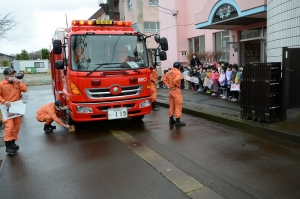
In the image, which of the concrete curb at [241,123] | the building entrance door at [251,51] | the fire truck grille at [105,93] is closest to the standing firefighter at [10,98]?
the fire truck grille at [105,93]

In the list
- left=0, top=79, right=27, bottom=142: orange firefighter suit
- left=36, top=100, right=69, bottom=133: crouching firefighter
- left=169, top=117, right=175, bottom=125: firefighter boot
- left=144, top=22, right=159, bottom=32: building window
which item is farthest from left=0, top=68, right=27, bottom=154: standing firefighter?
left=144, top=22, right=159, bottom=32: building window

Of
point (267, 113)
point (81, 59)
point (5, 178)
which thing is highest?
point (81, 59)

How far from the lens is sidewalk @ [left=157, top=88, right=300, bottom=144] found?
5.85m

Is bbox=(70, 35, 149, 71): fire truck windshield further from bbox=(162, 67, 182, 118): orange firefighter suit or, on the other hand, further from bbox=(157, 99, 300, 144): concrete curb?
bbox=(157, 99, 300, 144): concrete curb

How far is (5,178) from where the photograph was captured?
4.45 m

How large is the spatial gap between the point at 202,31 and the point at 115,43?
11.3 m

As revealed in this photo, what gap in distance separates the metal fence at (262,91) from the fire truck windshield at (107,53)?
268cm

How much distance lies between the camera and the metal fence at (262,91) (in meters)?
6.29

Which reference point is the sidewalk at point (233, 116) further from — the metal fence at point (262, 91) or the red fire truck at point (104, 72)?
the red fire truck at point (104, 72)

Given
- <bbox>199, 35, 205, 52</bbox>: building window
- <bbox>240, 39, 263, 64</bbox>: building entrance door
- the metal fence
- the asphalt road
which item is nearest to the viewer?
the asphalt road

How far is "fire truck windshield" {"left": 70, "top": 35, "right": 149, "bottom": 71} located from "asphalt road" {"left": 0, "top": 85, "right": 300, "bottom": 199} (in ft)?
5.75

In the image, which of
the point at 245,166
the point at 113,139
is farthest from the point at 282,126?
the point at 113,139

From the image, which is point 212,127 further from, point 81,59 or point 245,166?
point 81,59

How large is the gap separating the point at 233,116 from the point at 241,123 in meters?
0.69
